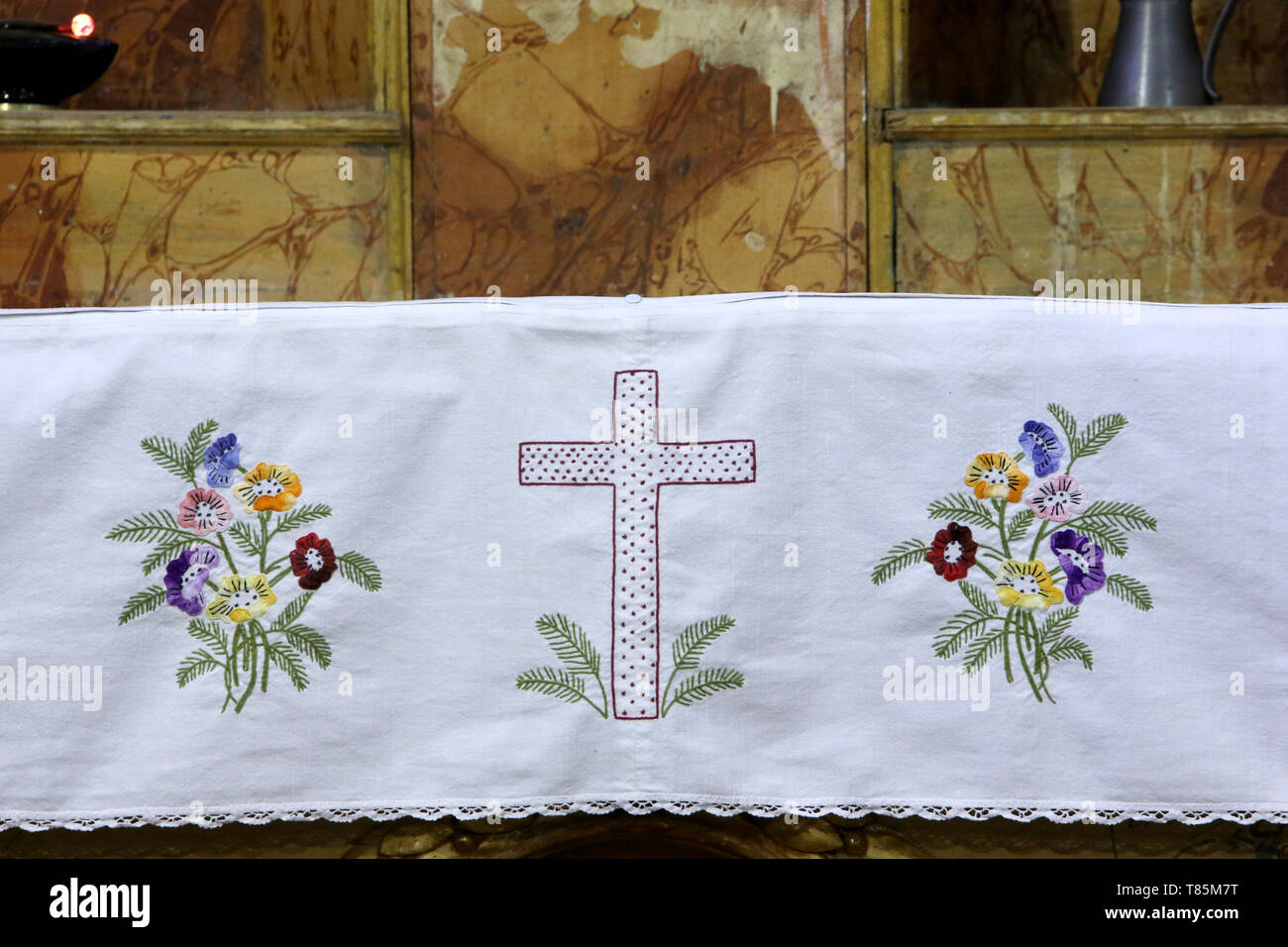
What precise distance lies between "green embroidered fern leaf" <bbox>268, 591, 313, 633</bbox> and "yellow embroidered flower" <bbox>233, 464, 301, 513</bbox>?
107 mm

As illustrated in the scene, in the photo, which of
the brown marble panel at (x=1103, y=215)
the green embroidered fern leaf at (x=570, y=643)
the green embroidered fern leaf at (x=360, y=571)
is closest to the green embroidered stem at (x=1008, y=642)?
the green embroidered fern leaf at (x=570, y=643)

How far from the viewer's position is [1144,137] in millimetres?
2465

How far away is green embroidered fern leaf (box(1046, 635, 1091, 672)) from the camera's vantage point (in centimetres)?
174

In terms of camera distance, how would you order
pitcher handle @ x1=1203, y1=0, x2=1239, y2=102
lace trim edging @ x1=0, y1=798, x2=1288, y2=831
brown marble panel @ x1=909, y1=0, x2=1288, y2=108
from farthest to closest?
brown marble panel @ x1=909, y1=0, x2=1288, y2=108 → pitcher handle @ x1=1203, y1=0, x2=1239, y2=102 → lace trim edging @ x1=0, y1=798, x2=1288, y2=831

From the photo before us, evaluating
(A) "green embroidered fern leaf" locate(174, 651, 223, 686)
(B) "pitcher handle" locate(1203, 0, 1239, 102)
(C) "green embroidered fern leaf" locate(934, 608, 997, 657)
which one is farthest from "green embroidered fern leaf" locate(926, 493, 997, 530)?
(B) "pitcher handle" locate(1203, 0, 1239, 102)

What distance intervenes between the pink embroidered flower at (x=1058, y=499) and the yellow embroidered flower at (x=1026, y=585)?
6 centimetres

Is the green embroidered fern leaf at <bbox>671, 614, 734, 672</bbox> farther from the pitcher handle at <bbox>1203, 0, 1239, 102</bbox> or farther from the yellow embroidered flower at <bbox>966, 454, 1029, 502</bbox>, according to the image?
the pitcher handle at <bbox>1203, 0, 1239, 102</bbox>

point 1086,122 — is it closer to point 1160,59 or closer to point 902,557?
point 1160,59

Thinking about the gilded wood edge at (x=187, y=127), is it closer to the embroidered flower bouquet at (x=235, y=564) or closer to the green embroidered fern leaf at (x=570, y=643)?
the embroidered flower bouquet at (x=235, y=564)

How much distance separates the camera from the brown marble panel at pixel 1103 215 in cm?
246

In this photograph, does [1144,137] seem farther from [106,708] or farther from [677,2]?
[106,708]

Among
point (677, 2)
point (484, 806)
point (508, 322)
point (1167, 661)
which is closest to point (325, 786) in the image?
point (484, 806)

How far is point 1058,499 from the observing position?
1768 millimetres

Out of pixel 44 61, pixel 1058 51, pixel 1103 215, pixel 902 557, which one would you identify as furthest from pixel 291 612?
pixel 1058 51
